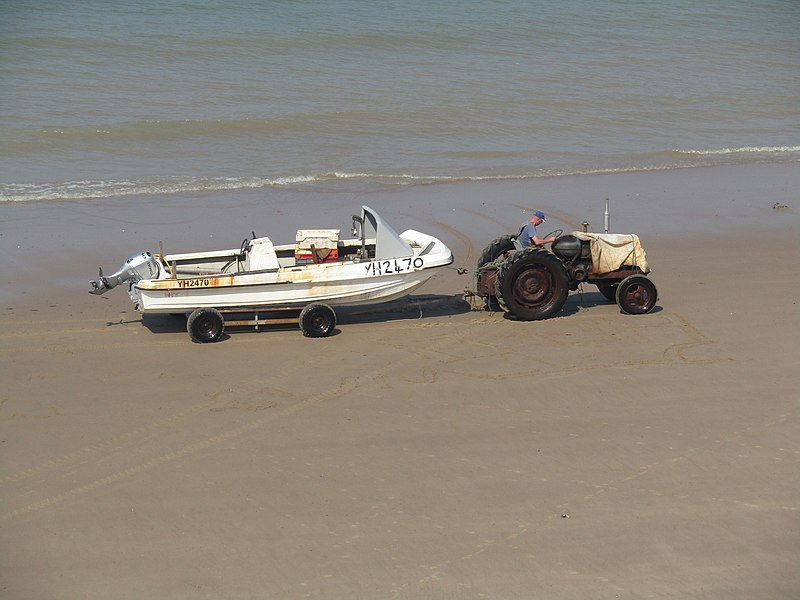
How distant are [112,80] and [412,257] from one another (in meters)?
21.0

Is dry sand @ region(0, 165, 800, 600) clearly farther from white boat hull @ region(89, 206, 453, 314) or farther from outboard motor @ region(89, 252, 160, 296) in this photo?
outboard motor @ region(89, 252, 160, 296)

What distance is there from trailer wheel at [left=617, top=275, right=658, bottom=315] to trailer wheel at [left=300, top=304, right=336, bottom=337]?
360 centimetres

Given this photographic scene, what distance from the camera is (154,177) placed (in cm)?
2100

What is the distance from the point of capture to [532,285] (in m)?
12.6

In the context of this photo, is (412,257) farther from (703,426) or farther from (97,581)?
(97,581)

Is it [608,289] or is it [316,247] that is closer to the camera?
[316,247]

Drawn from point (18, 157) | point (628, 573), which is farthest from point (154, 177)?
point (628, 573)

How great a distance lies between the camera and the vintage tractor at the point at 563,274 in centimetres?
1249

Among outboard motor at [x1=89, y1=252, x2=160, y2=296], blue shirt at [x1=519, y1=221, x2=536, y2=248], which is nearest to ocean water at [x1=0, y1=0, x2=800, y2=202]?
outboard motor at [x1=89, y1=252, x2=160, y2=296]

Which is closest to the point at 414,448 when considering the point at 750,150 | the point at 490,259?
the point at 490,259

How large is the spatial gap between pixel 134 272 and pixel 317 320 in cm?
A: 228

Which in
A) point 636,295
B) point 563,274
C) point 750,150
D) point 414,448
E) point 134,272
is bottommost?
point 414,448

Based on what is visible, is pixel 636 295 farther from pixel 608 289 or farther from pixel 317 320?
pixel 317 320

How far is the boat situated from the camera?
12.0 metres
